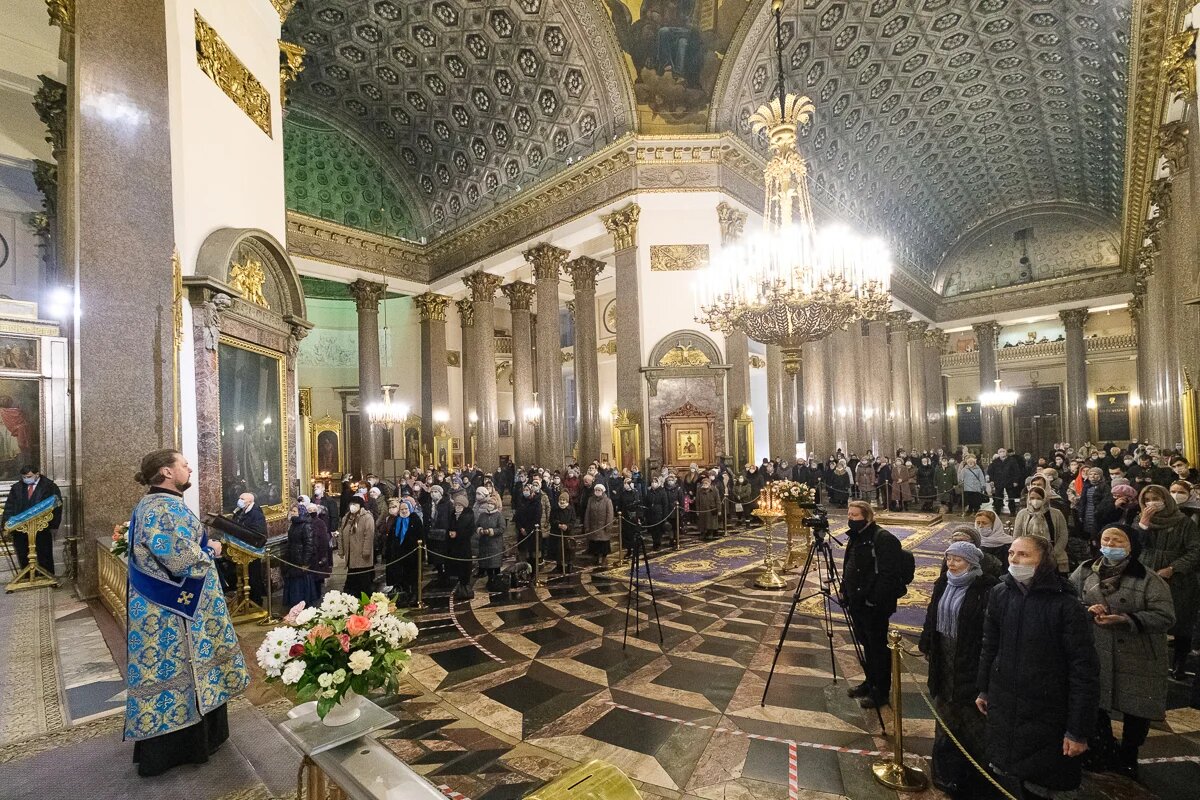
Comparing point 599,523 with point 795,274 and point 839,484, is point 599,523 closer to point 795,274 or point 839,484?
point 795,274

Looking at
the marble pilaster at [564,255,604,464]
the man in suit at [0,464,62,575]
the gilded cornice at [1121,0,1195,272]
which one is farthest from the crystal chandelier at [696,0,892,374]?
the marble pilaster at [564,255,604,464]

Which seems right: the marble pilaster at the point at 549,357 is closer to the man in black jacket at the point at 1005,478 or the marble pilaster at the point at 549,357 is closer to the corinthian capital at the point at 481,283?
the corinthian capital at the point at 481,283

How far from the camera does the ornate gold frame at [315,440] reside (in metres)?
20.5

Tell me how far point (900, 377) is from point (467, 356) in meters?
19.8

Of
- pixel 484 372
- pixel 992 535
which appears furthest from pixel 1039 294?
pixel 992 535

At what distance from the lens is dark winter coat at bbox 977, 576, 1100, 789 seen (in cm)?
255

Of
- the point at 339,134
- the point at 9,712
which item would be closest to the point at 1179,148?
the point at 9,712

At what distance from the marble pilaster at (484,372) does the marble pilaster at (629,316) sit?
19.8ft

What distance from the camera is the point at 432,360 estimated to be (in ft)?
67.9

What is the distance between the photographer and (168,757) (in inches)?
115

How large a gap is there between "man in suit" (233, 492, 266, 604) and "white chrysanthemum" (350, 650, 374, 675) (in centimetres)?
526

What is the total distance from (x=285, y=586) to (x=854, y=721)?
6.44m

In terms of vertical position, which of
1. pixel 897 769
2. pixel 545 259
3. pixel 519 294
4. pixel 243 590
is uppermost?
pixel 545 259

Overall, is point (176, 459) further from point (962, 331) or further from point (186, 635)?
point (962, 331)
